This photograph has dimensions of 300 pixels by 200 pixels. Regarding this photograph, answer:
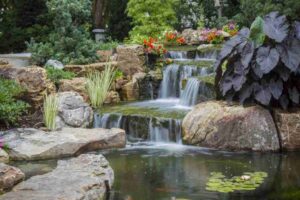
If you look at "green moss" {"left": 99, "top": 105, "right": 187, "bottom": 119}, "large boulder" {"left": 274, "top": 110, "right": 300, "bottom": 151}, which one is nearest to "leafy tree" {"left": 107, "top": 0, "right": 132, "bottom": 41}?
"green moss" {"left": 99, "top": 105, "right": 187, "bottom": 119}

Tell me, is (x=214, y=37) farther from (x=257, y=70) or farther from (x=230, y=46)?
(x=257, y=70)

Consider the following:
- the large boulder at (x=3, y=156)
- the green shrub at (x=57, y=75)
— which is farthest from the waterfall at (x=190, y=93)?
the large boulder at (x=3, y=156)

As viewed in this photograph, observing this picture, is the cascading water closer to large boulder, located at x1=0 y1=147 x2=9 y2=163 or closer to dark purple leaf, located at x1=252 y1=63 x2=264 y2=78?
dark purple leaf, located at x1=252 y1=63 x2=264 y2=78

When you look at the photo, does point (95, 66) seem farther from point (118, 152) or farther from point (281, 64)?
point (281, 64)

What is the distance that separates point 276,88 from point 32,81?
186 inches

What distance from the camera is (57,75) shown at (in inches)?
412

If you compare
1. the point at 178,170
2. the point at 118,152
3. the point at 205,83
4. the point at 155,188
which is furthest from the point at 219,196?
the point at 205,83

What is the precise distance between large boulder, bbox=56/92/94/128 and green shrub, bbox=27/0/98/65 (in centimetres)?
231

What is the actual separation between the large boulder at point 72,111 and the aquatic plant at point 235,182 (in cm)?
354

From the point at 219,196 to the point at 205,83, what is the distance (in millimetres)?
4470

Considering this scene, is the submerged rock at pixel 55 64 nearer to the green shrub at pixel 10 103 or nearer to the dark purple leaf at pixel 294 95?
the green shrub at pixel 10 103

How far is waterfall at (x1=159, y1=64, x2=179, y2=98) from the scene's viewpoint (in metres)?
11.1

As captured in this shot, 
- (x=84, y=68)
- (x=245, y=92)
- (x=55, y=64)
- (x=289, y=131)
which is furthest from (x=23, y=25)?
(x=289, y=131)

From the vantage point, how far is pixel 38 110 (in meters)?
9.42
